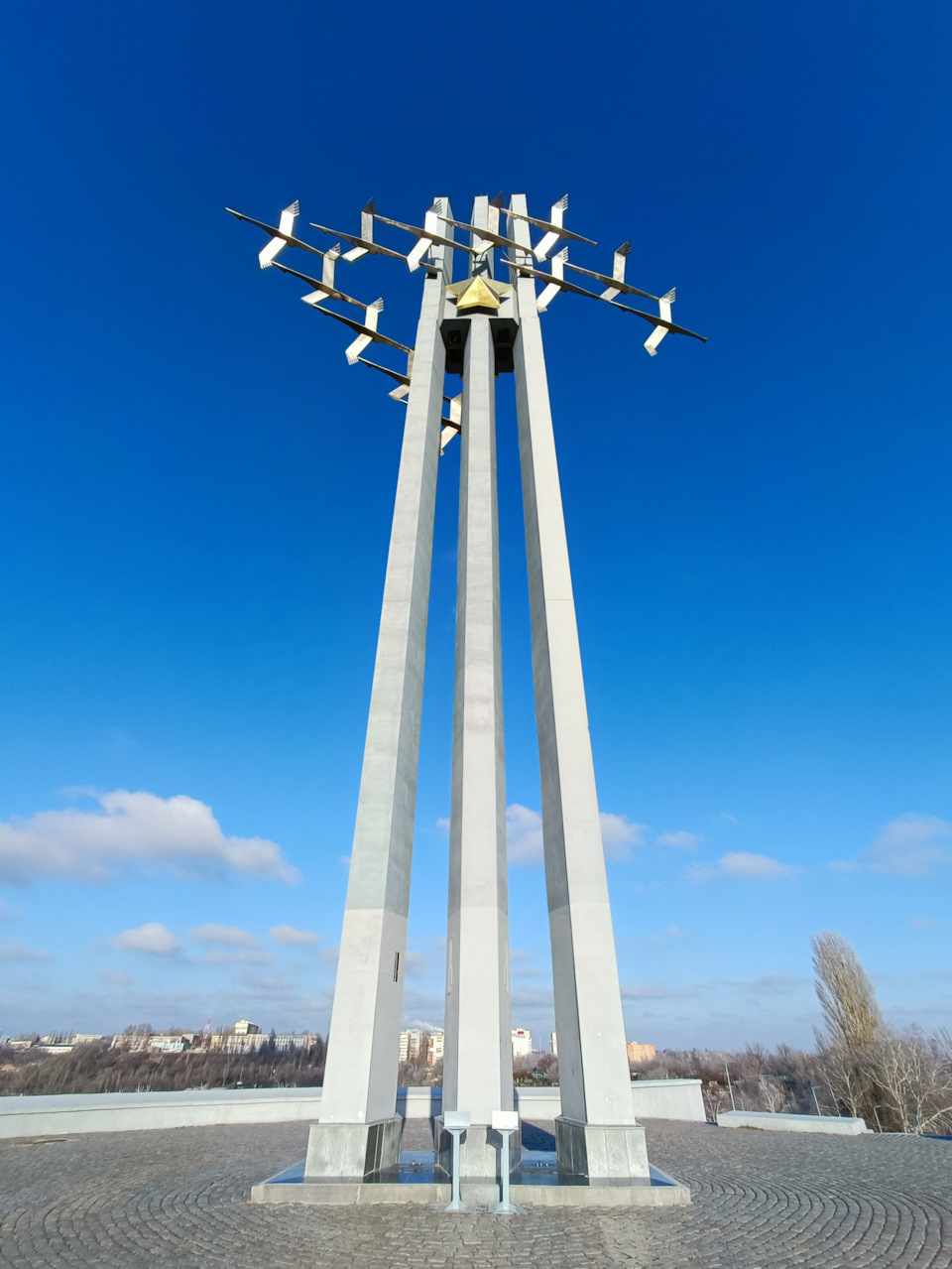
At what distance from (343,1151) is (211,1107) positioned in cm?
865

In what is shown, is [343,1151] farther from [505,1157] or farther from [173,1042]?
[173,1042]

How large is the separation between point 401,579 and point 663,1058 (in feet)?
281

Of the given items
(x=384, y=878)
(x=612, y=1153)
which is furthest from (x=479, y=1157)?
(x=384, y=878)

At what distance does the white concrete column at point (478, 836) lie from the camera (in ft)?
29.3

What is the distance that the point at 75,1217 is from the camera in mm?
6453

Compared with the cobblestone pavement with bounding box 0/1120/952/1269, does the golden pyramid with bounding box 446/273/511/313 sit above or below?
above

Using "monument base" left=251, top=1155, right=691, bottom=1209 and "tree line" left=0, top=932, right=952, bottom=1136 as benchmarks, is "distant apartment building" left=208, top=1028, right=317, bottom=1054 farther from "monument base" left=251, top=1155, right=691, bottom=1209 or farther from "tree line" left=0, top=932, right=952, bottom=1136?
"monument base" left=251, top=1155, right=691, bottom=1209

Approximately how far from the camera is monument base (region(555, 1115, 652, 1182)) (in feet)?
26.0

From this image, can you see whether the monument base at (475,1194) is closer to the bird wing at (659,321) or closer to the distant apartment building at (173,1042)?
the bird wing at (659,321)

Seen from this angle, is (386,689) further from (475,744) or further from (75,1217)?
(75,1217)

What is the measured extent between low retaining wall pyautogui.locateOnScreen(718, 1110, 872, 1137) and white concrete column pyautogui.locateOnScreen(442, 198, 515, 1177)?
937 cm


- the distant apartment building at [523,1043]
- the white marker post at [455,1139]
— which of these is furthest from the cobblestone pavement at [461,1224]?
the distant apartment building at [523,1043]

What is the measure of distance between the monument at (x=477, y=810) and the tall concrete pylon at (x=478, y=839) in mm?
30

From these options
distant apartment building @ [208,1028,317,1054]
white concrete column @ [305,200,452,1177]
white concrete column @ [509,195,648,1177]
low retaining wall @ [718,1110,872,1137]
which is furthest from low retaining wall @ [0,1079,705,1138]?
distant apartment building @ [208,1028,317,1054]
